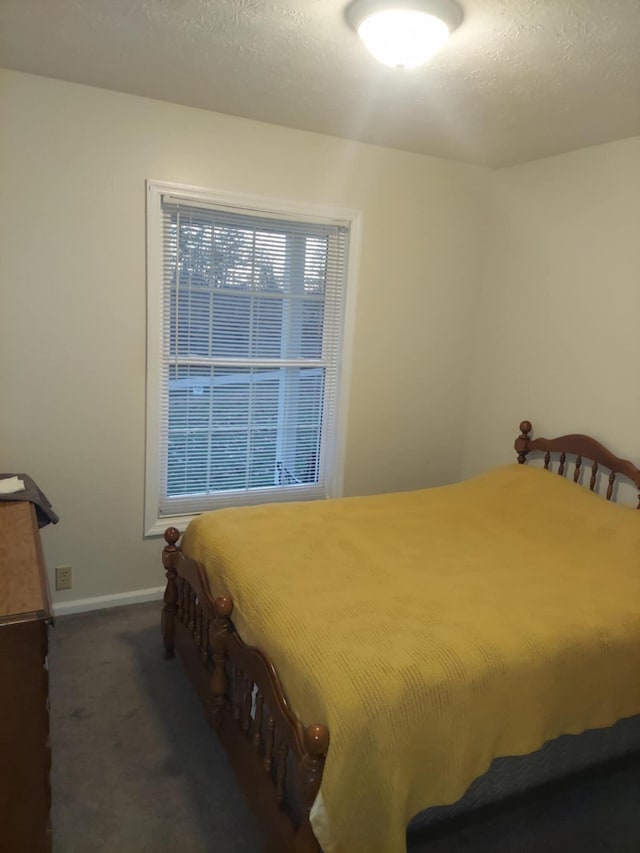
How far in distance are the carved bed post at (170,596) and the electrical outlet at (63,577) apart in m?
0.61

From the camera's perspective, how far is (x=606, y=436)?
2.96 m

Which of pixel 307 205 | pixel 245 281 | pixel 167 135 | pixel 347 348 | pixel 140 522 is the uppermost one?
pixel 167 135

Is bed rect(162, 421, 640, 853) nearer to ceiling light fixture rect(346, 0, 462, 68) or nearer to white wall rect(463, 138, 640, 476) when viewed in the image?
white wall rect(463, 138, 640, 476)

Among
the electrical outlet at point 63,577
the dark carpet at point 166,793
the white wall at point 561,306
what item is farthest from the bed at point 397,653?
the electrical outlet at point 63,577

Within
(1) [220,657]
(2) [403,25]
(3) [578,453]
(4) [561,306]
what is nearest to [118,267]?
(2) [403,25]

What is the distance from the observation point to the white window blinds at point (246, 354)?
299 centimetres

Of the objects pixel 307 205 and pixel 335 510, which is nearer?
pixel 335 510

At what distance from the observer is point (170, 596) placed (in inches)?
102

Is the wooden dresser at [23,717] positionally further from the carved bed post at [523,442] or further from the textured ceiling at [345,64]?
the carved bed post at [523,442]

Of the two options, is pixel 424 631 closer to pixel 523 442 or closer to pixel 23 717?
pixel 23 717

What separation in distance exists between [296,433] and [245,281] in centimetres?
89

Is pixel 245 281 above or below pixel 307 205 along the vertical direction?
below

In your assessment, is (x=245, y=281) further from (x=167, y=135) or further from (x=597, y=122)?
(x=597, y=122)

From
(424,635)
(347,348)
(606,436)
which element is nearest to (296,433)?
(347,348)
